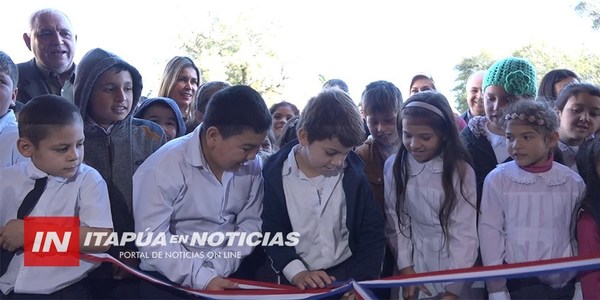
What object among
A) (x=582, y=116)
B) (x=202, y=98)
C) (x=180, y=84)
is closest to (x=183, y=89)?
(x=180, y=84)

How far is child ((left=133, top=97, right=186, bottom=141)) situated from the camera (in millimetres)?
3559

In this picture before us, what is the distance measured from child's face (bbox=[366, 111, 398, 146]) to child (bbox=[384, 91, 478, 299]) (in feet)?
1.19

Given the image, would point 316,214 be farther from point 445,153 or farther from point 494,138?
point 494,138

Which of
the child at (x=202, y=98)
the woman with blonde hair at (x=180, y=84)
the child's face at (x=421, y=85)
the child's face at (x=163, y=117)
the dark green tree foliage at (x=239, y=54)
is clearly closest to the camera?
the child's face at (x=163, y=117)

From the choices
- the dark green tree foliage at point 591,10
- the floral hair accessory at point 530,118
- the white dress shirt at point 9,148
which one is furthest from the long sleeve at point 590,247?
the dark green tree foliage at point 591,10

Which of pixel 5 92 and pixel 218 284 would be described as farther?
pixel 5 92

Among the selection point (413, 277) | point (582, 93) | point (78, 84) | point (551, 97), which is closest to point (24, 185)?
point (78, 84)

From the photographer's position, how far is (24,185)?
8.64 ft

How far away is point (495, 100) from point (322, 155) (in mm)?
1366

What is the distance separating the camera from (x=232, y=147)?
2670 millimetres

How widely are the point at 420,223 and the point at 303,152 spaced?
2.33ft

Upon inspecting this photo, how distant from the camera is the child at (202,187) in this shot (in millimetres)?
2639

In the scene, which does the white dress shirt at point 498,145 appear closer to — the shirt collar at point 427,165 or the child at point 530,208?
the child at point 530,208

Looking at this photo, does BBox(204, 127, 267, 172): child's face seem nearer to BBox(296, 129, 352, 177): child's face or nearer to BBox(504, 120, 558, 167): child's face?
BBox(296, 129, 352, 177): child's face
